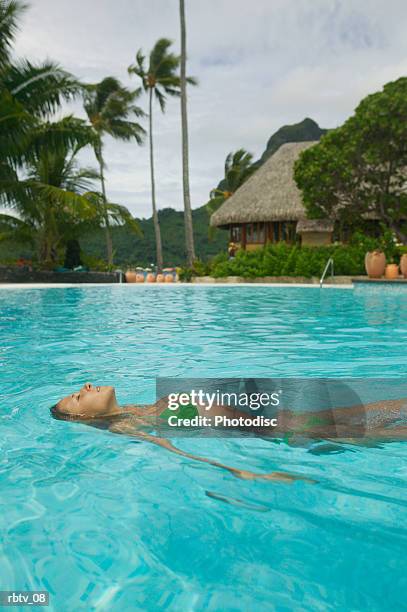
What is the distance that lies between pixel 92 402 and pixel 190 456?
0.82 meters

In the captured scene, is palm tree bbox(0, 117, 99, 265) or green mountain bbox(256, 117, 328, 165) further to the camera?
green mountain bbox(256, 117, 328, 165)

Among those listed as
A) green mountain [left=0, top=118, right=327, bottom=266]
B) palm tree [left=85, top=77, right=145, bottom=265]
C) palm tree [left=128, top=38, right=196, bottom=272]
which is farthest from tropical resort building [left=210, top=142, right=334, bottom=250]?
green mountain [left=0, top=118, right=327, bottom=266]

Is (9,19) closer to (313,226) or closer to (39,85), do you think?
(39,85)

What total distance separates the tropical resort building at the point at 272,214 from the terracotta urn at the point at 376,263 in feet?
22.6

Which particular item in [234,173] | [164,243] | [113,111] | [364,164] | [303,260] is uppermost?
[113,111]

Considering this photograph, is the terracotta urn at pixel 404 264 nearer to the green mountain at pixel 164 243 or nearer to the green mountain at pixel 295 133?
the green mountain at pixel 164 243

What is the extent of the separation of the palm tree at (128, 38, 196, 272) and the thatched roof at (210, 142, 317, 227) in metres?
3.40

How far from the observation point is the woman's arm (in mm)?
2645

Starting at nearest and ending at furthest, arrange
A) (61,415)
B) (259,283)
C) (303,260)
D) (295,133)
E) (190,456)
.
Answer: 1. (190,456)
2. (61,415)
3. (259,283)
4. (303,260)
5. (295,133)

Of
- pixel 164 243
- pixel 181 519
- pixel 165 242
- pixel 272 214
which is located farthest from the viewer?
pixel 165 242

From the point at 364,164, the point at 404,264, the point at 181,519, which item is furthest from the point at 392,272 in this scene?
the point at 181,519

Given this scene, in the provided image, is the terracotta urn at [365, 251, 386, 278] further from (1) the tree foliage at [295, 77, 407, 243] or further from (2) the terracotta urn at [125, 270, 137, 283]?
(2) the terracotta urn at [125, 270, 137, 283]

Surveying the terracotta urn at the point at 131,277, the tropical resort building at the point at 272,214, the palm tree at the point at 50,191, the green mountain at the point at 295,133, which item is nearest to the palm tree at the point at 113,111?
the tropical resort building at the point at 272,214

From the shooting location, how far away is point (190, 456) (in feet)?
9.23
